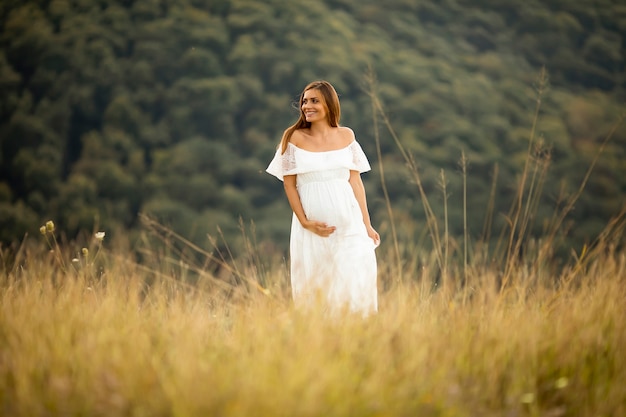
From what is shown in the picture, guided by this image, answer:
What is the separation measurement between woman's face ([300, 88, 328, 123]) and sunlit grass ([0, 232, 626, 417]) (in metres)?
1.08

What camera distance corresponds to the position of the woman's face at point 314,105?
3881 millimetres

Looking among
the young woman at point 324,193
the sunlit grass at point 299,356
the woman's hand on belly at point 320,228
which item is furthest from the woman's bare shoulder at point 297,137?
the sunlit grass at point 299,356

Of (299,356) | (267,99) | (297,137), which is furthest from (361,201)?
(267,99)

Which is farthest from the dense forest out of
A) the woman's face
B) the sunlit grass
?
the sunlit grass

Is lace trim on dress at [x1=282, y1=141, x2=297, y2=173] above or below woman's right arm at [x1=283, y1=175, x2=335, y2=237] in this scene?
above

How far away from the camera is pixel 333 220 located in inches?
149

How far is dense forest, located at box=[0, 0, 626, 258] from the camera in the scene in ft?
111

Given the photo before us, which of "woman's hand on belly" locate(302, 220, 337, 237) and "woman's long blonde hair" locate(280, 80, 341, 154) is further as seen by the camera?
"woman's long blonde hair" locate(280, 80, 341, 154)

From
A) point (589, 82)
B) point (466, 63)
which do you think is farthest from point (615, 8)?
point (466, 63)

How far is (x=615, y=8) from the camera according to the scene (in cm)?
4128

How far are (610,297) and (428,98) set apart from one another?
3899 centimetres

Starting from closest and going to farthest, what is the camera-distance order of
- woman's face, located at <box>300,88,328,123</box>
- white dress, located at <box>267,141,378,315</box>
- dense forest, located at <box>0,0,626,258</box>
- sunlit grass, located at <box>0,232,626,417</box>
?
sunlit grass, located at <box>0,232,626,417</box>
white dress, located at <box>267,141,378,315</box>
woman's face, located at <box>300,88,328,123</box>
dense forest, located at <box>0,0,626,258</box>

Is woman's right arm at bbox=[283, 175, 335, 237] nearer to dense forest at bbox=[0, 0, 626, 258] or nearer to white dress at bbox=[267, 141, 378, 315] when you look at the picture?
white dress at bbox=[267, 141, 378, 315]

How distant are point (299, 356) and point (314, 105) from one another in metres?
1.80
